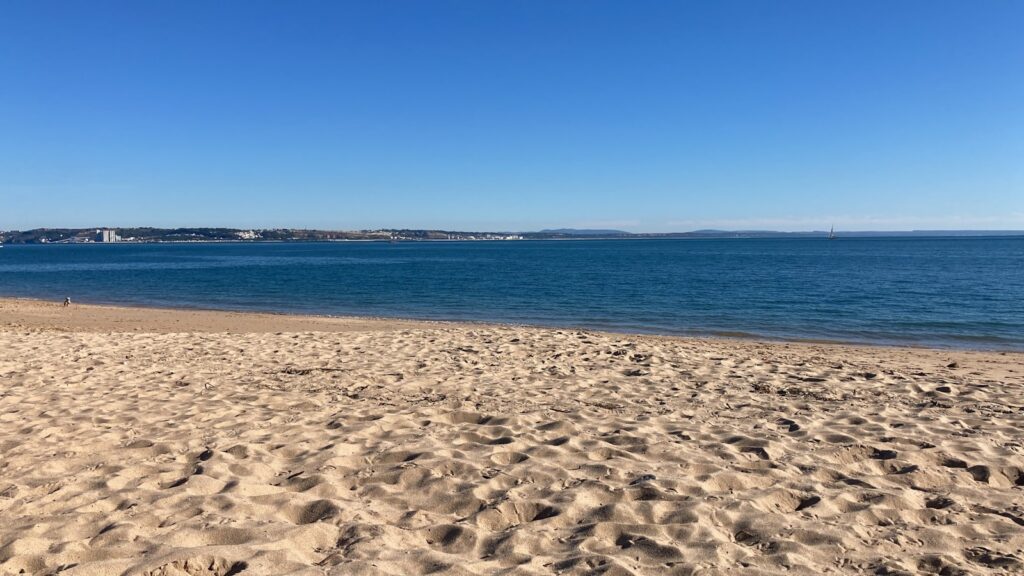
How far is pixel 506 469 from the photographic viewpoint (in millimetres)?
5680

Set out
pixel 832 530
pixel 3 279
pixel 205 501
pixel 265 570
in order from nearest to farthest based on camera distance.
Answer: pixel 265 570
pixel 832 530
pixel 205 501
pixel 3 279

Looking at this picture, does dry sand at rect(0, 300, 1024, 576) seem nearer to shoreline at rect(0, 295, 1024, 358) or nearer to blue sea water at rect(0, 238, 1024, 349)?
shoreline at rect(0, 295, 1024, 358)

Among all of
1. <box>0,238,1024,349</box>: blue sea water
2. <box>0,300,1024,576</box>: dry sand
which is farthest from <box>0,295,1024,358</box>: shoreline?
<box>0,300,1024,576</box>: dry sand

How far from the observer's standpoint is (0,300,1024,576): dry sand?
13.7 feet

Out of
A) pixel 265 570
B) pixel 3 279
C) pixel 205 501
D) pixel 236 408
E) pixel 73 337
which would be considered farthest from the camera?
pixel 3 279

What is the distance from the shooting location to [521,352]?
1191 centimetres

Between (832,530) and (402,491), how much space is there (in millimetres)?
3113

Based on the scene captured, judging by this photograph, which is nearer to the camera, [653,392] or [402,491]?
[402,491]

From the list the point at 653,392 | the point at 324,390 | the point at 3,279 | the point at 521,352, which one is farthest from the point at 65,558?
the point at 3,279

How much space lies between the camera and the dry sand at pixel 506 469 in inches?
164

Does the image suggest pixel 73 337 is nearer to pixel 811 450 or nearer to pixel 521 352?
pixel 521 352

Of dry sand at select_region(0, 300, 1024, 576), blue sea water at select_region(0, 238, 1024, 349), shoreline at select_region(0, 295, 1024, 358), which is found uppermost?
dry sand at select_region(0, 300, 1024, 576)

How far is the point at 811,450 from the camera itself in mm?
6199

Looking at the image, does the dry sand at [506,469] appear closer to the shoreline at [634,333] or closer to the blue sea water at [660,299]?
the shoreline at [634,333]
